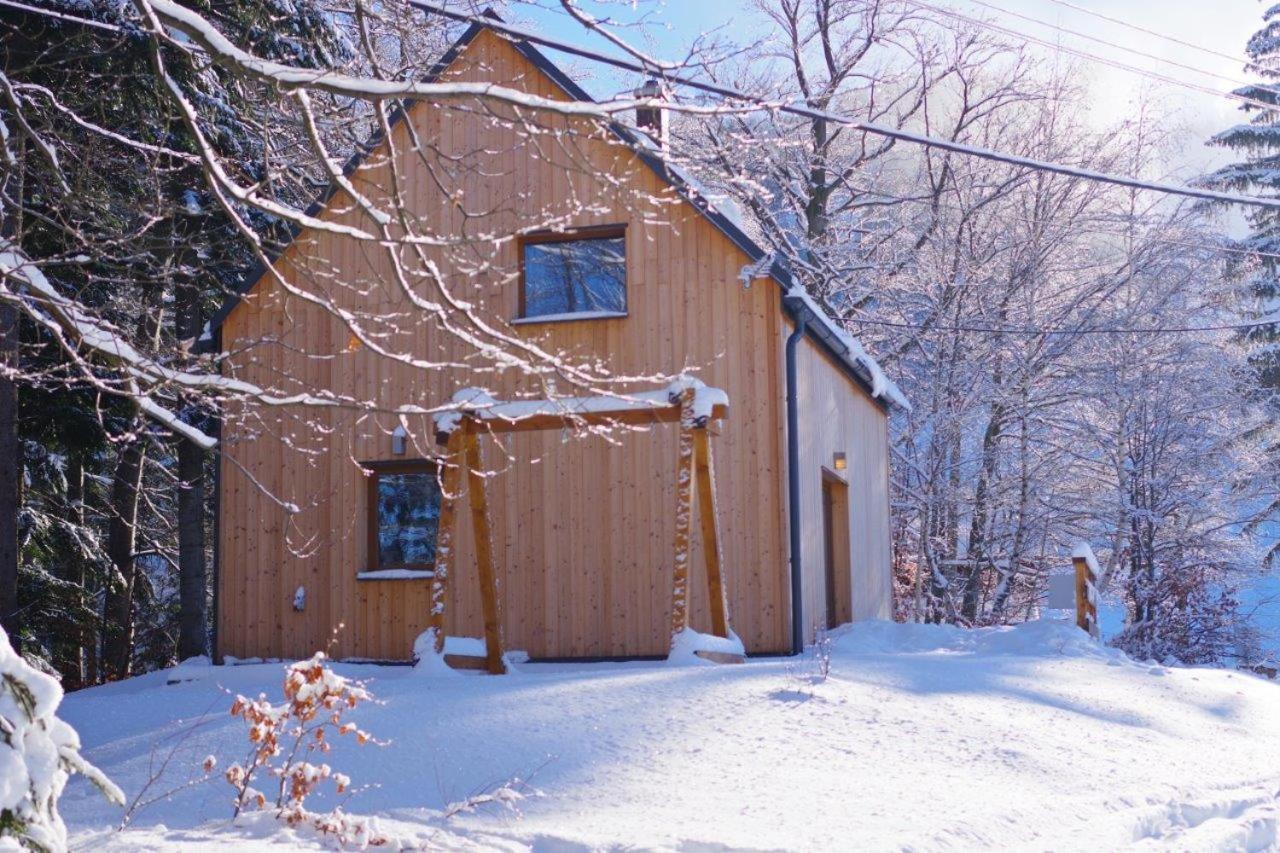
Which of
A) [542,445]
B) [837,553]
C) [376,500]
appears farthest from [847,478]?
[376,500]

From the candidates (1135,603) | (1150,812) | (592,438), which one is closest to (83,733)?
(592,438)

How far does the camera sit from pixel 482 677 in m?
10.1

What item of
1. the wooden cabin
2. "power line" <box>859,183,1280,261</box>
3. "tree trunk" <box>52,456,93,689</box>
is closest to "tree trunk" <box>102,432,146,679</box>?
"tree trunk" <box>52,456,93,689</box>

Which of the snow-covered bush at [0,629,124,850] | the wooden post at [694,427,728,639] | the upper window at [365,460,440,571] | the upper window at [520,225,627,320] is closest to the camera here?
the snow-covered bush at [0,629,124,850]

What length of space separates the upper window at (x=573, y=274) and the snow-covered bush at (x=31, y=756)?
10070 mm

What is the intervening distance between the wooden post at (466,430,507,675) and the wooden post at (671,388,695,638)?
1486 millimetres

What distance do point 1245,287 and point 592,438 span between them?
66.3ft

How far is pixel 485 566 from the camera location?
11.2 metres

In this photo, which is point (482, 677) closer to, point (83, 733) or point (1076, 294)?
point (83, 733)

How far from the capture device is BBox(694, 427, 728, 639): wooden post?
36.2 feet

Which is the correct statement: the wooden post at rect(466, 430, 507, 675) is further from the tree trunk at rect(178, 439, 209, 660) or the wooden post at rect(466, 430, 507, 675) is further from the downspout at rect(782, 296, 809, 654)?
the tree trunk at rect(178, 439, 209, 660)

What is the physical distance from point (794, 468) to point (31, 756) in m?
9.61

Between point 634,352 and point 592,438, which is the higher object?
point 634,352

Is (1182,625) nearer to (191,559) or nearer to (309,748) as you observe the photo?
(191,559)
